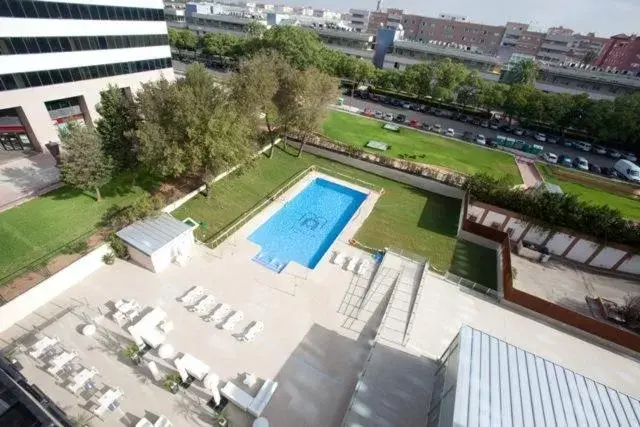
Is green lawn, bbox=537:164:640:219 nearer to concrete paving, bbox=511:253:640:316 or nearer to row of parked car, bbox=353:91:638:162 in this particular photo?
concrete paving, bbox=511:253:640:316

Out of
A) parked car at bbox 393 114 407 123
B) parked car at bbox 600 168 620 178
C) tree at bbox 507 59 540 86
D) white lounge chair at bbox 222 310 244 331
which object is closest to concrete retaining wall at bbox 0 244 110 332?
white lounge chair at bbox 222 310 244 331

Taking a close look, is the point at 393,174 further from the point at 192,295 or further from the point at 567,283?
the point at 192,295

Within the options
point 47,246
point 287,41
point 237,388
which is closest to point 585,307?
point 237,388

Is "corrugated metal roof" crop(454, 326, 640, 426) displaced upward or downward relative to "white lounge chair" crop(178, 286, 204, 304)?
upward

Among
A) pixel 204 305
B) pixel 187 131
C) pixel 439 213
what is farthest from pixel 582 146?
pixel 204 305

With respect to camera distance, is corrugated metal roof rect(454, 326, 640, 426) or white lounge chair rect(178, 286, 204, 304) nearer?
corrugated metal roof rect(454, 326, 640, 426)

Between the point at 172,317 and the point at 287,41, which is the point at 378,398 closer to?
the point at 172,317

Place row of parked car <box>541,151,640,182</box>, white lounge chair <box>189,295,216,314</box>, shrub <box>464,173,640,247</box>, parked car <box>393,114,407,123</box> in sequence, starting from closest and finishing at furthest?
white lounge chair <box>189,295,216,314</box> → shrub <box>464,173,640,247</box> → row of parked car <box>541,151,640,182</box> → parked car <box>393,114,407,123</box>
